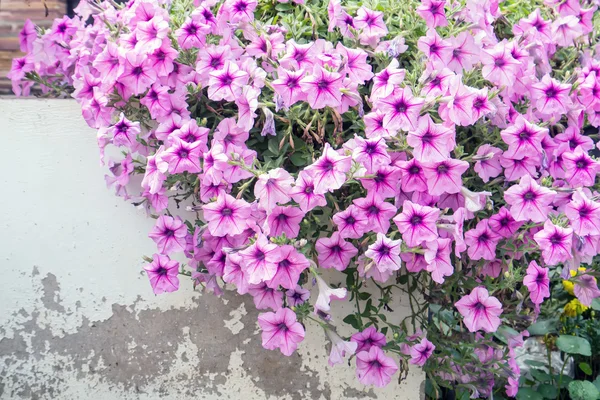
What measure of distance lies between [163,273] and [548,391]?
149 centimetres

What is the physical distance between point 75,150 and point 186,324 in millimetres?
582

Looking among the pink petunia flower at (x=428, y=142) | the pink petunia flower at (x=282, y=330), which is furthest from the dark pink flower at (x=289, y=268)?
the pink petunia flower at (x=428, y=142)

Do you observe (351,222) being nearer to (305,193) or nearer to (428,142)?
(305,193)

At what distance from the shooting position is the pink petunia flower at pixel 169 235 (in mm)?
1615

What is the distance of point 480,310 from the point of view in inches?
62.2

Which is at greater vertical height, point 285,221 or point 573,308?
point 285,221

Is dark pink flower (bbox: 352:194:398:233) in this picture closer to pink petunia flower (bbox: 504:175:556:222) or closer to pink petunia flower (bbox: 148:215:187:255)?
pink petunia flower (bbox: 504:175:556:222)

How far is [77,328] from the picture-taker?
1.87 meters

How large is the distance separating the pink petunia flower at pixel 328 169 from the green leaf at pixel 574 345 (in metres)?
1.15

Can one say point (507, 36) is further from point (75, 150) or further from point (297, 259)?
point (75, 150)

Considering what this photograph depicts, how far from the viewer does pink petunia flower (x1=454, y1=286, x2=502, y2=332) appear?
1.56 m

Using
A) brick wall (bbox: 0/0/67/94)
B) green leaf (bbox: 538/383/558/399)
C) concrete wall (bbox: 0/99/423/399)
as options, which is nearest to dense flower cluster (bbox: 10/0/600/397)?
concrete wall (bbox: 0/99/423/399)

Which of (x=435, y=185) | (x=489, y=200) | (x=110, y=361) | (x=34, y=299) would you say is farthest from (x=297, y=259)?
(x=34, y=299)

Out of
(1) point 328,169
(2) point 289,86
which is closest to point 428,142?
(1) point 328,169
